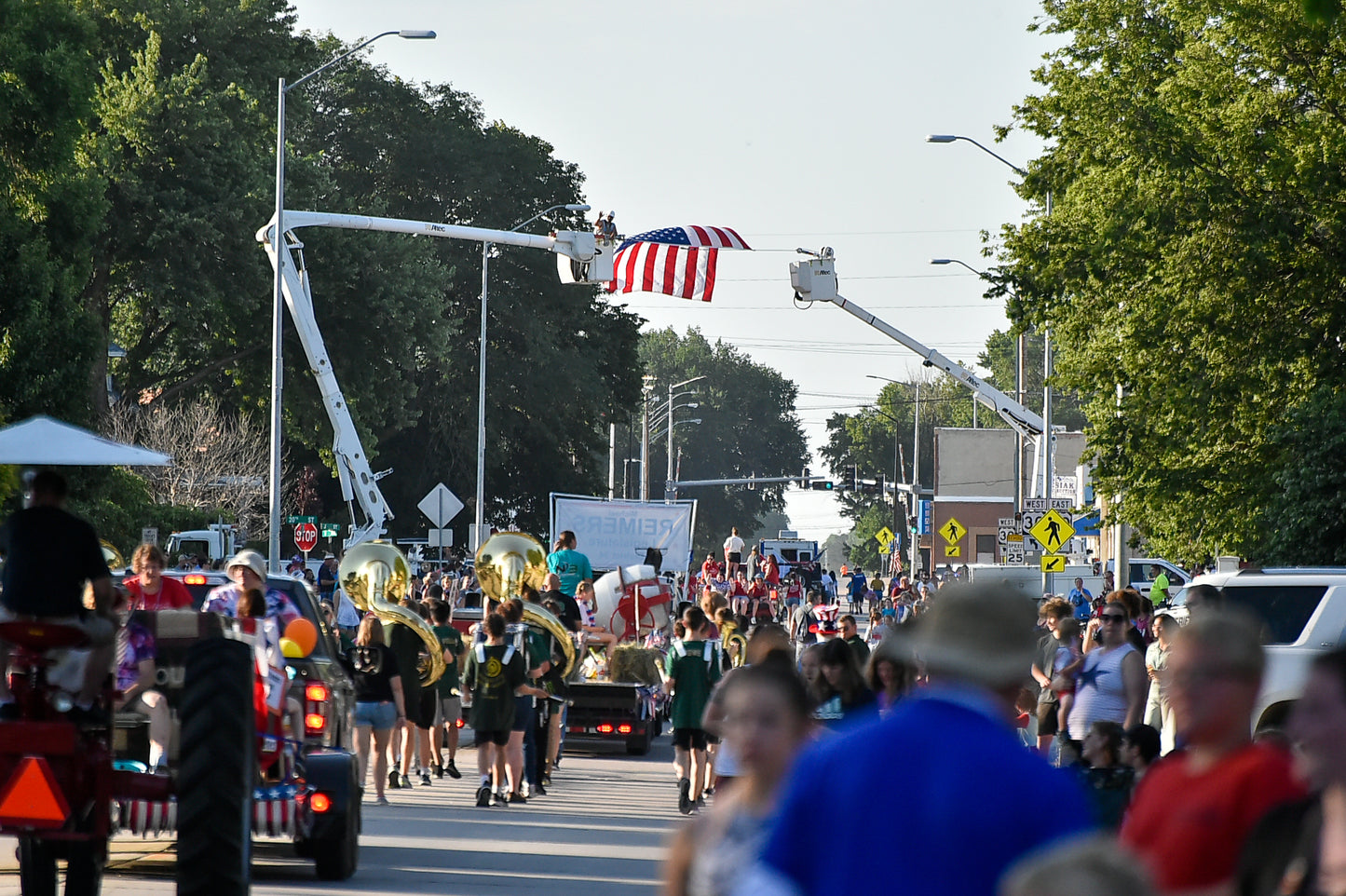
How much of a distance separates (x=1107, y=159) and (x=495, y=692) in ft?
54.5

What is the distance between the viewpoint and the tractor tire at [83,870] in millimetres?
8477

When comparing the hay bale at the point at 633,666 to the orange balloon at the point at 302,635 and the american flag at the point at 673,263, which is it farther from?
the orange balloon at the point at 302,635

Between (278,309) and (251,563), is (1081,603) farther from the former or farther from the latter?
(251,563)

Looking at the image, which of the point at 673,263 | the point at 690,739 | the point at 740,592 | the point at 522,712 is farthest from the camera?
the point at 740,592

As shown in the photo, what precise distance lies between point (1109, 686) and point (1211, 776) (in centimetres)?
796

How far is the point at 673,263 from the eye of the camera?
103ft

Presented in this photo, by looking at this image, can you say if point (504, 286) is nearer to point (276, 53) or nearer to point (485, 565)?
point (276, 53)

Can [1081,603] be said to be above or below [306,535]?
below

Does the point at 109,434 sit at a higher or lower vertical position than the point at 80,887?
higher

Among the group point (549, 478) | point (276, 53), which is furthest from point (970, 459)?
point (276, 53)

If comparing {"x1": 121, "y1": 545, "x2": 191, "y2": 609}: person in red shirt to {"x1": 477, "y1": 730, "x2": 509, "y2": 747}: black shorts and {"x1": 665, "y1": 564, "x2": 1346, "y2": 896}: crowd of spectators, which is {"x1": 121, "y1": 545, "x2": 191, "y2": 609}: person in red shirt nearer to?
{"x1": 665, "y1": 564, "x2": 1346, "y2": 896}: crowd of spectators

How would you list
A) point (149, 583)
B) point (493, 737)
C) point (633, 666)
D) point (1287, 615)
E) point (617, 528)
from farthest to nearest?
point (617, 528) → point (633, 666) → point (1287, 615) → point (493, 737) → point (149, 583)

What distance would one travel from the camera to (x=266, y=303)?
48312mm

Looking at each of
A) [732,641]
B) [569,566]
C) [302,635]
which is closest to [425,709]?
[732,641]
